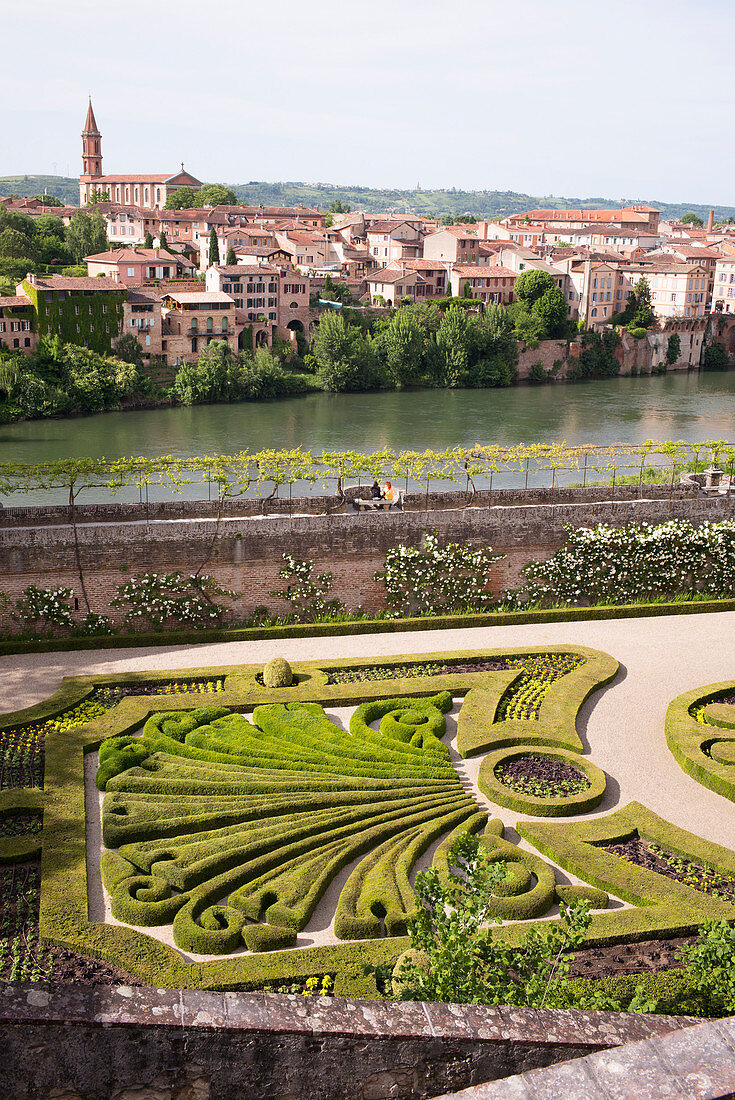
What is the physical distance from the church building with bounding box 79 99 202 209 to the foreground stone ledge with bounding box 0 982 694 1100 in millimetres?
106732

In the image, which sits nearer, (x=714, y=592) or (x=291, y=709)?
(x=291, y=709)

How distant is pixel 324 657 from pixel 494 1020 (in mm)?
13244

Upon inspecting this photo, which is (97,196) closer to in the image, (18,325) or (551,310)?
(551,310)

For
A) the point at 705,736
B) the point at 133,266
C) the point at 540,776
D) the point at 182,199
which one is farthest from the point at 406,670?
the point at 182,199

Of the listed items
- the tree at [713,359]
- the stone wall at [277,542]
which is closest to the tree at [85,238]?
the tree at [713,359]

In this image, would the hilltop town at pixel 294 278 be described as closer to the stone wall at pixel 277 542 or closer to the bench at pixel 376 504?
the bench at pixel 376 504

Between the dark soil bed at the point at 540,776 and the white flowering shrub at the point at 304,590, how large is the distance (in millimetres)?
5986

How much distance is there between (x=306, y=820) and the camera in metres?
12.9

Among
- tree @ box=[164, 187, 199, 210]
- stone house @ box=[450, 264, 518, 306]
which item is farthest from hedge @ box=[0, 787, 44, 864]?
tree @ box=[164, 187, 199, 210]

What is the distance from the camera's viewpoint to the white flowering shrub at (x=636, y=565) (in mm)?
20922

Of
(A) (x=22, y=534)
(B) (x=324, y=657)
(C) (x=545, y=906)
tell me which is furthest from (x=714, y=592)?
(A) (x=22, y=534)

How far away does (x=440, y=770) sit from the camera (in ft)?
46.4

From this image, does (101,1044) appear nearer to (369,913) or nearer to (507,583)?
(369,913)

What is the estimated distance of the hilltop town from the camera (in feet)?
176
